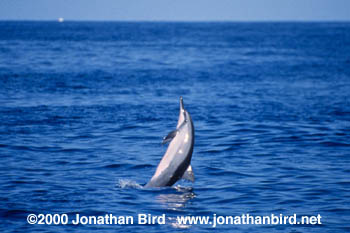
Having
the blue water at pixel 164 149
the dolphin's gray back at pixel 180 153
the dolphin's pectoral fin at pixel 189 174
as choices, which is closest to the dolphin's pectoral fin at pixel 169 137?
the dolphin's gray back at pixel 180 153

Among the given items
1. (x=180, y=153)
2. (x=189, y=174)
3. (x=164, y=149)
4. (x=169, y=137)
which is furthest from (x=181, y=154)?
(x=164, y=149)

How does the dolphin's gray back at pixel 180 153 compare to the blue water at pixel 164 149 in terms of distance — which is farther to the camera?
the dolphin's gray back at pixel 180 153

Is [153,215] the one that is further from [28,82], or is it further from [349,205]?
[28,82]

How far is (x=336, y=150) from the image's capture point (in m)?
18.3

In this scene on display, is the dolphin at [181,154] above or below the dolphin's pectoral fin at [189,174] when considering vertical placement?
above

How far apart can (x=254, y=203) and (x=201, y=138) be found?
23.8 feet

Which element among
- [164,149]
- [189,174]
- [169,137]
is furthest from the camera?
[164,149]

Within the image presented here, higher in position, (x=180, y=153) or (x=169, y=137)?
(x=169, y=137)

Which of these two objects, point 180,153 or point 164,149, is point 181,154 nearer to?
point 180,153

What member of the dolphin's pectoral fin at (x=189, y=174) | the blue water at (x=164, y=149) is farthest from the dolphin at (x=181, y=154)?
the blue water at (x=164, y=149)

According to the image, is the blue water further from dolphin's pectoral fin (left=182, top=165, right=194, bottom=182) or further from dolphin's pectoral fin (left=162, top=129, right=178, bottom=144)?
dolphin's pectoral fin (left=162, top=129, right=178, bottom=144)

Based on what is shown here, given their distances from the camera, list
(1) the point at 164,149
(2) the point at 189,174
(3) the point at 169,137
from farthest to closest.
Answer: (1) the point at 164,149
(2) the point at 189,174
(3) the point at 169,137

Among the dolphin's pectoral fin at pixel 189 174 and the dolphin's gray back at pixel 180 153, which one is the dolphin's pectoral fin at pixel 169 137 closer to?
the dolphin's gray back at pixel 180 153

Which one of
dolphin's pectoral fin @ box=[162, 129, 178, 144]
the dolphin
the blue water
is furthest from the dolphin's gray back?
the blue water
